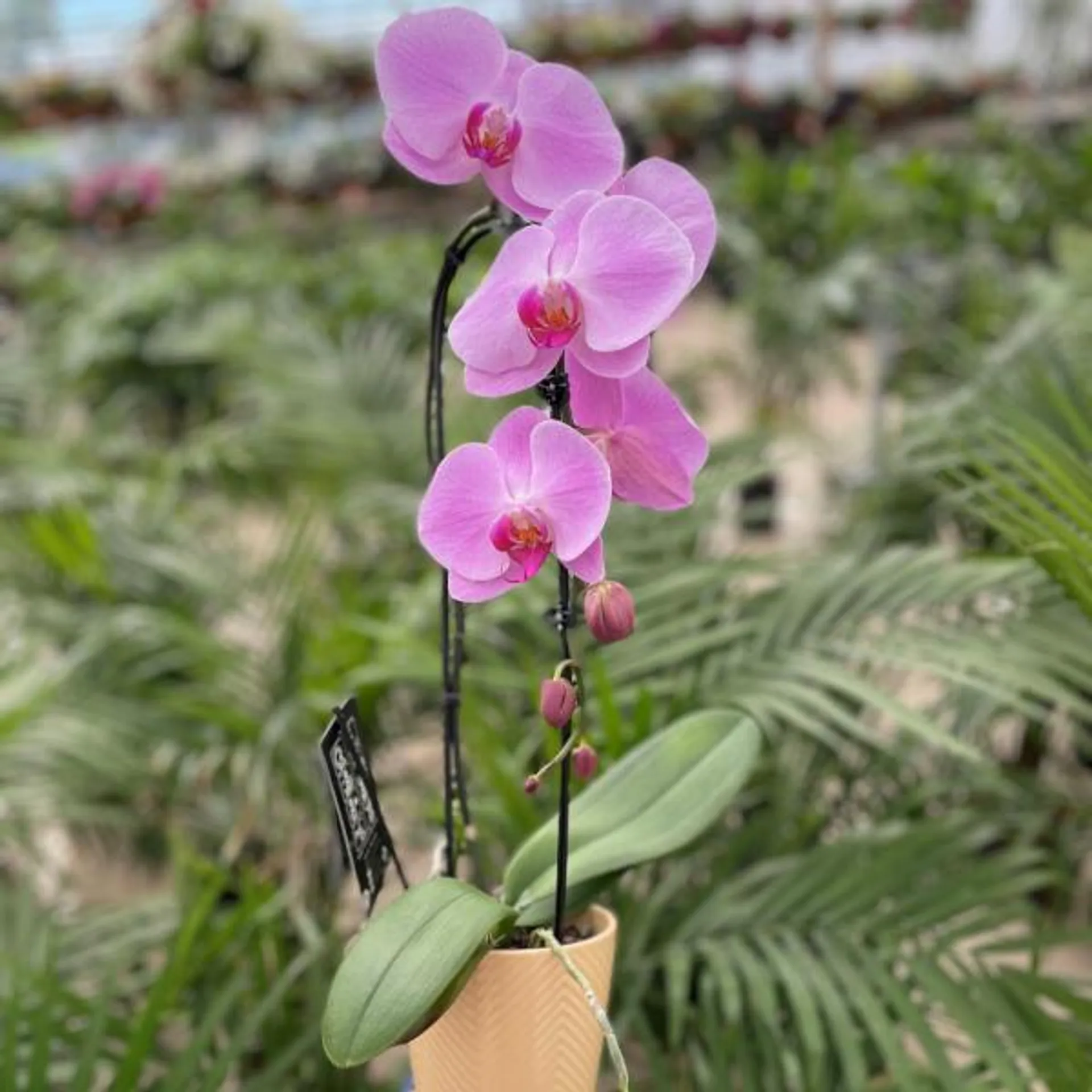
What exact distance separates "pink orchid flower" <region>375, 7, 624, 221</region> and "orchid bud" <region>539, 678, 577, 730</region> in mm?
231

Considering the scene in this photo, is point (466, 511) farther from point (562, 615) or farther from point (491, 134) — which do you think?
point (491, 134)

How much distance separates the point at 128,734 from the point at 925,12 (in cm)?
947

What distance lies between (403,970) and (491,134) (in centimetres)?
40

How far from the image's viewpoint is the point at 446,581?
71 centimetres

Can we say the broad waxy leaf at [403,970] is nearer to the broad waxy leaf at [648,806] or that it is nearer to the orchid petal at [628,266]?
the broad waxy leaf at [648,806]

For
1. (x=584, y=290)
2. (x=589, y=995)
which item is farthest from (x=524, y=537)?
(x=589, y=995)

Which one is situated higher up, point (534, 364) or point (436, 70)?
point (436, 70)

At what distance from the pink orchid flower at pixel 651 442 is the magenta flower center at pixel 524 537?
5 centimetres

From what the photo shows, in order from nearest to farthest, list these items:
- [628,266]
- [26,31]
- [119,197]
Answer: [628,266] < [119,197] < [26,31]

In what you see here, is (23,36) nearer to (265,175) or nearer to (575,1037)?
(265,175)

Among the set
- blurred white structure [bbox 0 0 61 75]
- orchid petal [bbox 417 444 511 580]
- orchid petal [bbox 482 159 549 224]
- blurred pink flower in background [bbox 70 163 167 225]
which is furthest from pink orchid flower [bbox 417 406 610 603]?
blurred white structure [bbox 0 0 61 75]

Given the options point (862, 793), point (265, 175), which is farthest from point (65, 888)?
point (265, 175)

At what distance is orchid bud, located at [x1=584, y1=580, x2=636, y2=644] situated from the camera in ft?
2.14

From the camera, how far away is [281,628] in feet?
5.75
